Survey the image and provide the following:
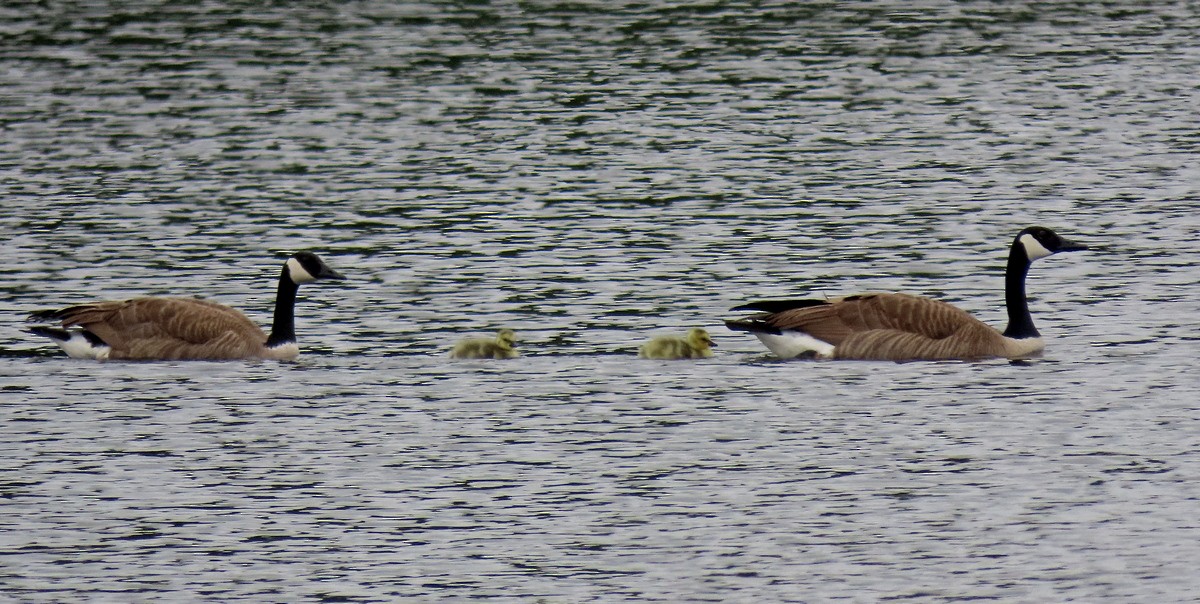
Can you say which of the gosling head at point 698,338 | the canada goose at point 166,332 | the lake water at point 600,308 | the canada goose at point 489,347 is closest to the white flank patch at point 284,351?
the canada goose at point 166,332

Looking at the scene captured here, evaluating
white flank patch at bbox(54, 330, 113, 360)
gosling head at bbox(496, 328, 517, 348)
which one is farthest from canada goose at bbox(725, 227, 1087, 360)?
white flank patch at bbox(54, 330, 113, 360)

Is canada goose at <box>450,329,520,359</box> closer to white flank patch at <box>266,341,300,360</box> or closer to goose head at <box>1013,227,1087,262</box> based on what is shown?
white flank patch at <box>266,341,300,360</box>

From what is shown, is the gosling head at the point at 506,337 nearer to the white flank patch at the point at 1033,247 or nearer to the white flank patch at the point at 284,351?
the white flank patch at the point at 284,351

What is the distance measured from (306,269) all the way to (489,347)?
2012mm

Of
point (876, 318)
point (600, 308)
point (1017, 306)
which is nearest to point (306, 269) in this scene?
point (600, 308)

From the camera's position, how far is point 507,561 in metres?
11.9

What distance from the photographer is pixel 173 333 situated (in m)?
17.9

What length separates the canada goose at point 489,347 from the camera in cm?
1744

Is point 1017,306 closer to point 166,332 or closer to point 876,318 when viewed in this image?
point 876,318

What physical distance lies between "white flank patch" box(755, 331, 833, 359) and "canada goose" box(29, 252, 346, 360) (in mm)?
3903

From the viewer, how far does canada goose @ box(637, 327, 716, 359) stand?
57.0 ft

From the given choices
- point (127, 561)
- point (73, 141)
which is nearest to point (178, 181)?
point (73, 141)

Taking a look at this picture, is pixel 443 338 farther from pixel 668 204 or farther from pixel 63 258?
pixel 668 204

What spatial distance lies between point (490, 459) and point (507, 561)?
92.1 inches
